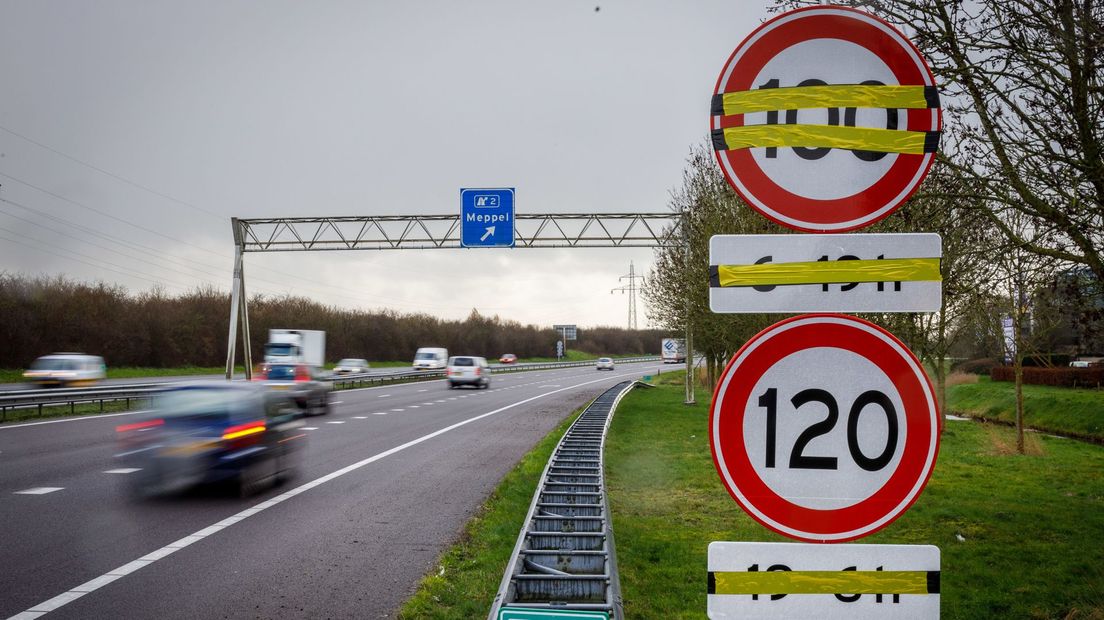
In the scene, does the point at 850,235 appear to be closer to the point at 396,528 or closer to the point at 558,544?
the point at 558,544

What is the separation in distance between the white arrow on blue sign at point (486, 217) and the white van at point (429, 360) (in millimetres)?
25312

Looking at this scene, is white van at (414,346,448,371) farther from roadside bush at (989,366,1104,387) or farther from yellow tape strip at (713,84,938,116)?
yellow tape strip at (713,84,938,116)

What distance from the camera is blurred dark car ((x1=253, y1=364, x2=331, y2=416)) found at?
2493cm

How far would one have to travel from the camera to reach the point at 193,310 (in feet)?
192

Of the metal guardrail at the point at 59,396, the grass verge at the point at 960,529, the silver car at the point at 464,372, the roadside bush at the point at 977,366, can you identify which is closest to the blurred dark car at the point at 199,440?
the grass verge at the point at 960,529

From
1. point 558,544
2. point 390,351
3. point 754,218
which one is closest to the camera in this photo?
point 558,544

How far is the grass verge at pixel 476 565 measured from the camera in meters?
6.27

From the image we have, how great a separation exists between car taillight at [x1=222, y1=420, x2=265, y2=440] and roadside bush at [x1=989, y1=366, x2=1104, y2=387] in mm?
29875

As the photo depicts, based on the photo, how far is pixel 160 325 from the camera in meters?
54.3

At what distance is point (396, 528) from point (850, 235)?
8.03m

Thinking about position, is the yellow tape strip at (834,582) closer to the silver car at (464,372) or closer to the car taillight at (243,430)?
the car taillight at (243,430)

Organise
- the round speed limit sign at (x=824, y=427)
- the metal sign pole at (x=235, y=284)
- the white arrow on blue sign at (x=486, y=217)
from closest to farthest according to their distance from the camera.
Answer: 1. the round speed limit sign at (x=824, y=427)
2. the white arrow on blue sign at (x=486, y=217)
3. the metal sign pole at (x=235, y=284)

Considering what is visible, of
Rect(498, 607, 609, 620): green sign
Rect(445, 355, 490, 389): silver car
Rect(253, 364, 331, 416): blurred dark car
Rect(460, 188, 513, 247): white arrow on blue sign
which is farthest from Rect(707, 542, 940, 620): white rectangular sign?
Rect(445, 355, 490, 389): silver car

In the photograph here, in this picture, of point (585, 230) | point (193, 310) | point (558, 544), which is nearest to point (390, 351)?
point (193, 310)
